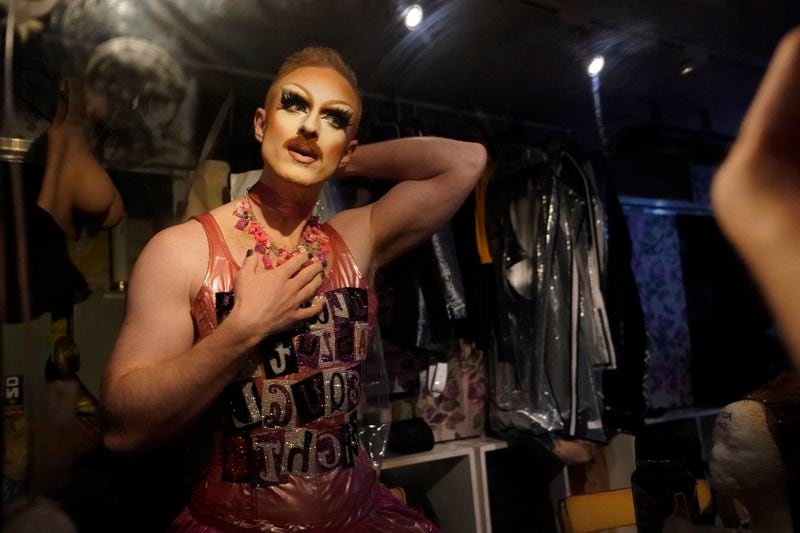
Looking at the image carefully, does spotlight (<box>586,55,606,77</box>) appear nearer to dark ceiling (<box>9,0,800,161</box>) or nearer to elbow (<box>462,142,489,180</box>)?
dark ceiling (<box>9,0,800,161</box>)

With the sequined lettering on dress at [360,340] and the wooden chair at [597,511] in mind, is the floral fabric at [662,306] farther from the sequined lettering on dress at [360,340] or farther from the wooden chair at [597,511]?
the sequined lettering on dress at [360,340]

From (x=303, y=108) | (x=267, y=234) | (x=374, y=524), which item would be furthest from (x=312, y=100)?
(x=374, y=524)

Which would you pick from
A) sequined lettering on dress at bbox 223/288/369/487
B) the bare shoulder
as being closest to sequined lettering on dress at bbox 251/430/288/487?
sequined lettering on dress at bbox 223/288/369/487

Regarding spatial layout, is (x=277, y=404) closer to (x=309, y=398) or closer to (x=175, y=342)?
(x=309, y=398)

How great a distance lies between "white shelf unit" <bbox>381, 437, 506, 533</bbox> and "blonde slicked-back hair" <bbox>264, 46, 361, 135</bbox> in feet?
1.93

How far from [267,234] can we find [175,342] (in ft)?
0.61

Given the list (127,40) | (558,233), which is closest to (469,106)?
(558,233)

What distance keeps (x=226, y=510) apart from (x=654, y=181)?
0.97 m

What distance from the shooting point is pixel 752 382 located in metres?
0.66

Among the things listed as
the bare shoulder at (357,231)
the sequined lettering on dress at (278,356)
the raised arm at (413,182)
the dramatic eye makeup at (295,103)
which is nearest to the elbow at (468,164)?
the raised arm at (413,182)

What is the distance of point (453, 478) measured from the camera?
1271 millimetres

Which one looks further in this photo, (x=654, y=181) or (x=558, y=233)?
(x=558, y=233)

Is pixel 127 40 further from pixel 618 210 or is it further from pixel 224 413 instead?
pixel 618 210

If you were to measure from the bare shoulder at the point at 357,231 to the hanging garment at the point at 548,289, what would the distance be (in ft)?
2.08
